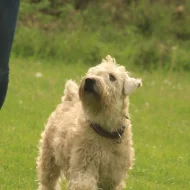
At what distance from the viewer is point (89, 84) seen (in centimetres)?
669

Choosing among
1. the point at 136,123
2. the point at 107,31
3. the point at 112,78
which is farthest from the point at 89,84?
the point at 107,31

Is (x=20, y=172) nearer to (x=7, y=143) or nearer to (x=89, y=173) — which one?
(x=7, y=143)

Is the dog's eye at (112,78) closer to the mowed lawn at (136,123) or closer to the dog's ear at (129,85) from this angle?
the dog's ear at (129,85)

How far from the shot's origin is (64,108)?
7789mm

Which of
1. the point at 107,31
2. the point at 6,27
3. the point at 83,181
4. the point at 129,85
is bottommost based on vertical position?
the point at 107,31

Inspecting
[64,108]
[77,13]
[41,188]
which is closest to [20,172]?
[41,188]

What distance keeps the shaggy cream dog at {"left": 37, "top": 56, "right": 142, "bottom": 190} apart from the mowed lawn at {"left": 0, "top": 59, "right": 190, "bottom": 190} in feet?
4.16

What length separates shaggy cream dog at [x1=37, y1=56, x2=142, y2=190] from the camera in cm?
679

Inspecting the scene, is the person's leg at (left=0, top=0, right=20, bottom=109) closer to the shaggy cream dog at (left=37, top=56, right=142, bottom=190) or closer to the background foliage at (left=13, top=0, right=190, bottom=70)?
the shaggy cream dog at (left=37, top=56, right=142, bottom=190)

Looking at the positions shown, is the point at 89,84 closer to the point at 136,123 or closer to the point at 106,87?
the point at 106,87

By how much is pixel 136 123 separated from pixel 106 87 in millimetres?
5990

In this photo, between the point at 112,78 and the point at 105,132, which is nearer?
the point at 105,132

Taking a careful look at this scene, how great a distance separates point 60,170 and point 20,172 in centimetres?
92

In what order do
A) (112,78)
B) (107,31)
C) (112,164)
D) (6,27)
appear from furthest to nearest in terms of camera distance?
1. (107,31)
2. (112,78)
3. (112,164)
4. (6,27)
